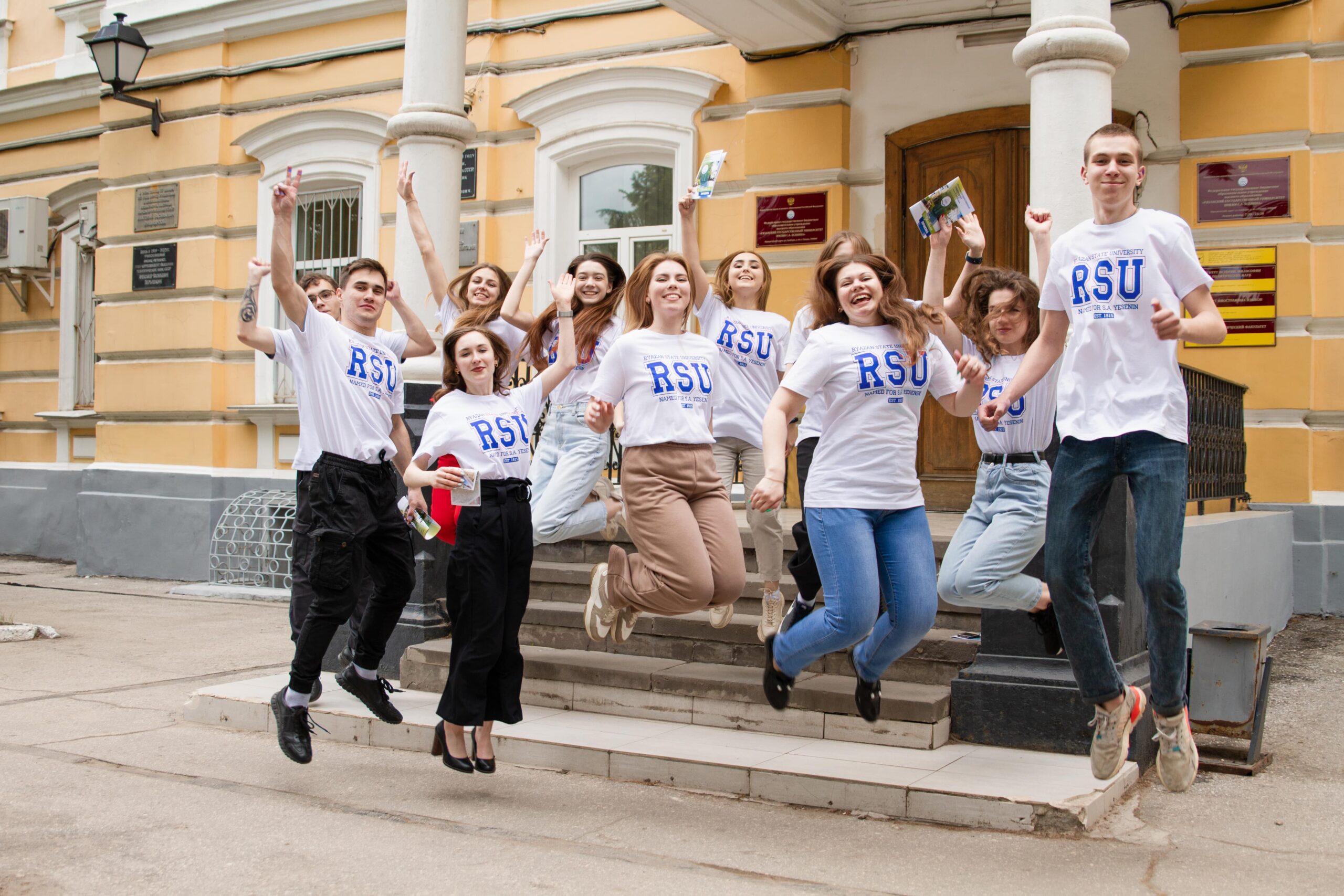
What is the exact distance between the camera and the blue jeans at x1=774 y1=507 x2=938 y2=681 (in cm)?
470

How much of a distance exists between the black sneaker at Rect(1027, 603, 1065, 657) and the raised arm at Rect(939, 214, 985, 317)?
4.53 feet

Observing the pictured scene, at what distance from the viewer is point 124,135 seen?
13367 millimetres

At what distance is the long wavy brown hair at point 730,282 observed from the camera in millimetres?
6375

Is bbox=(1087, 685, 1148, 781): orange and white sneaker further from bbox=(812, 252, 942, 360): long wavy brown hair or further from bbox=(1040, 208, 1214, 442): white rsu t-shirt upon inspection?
bbox=(812, 252, 942, 360): long wavy brown hair

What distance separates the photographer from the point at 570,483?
250 inches

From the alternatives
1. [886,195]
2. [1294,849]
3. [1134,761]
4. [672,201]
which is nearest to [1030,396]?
[1134,761]

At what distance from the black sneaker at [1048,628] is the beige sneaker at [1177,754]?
1032 mm

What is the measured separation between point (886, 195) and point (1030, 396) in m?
4.87

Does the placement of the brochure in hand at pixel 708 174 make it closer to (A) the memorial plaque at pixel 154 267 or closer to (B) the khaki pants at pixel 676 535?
(B) the khaki pants at pixel 676 535

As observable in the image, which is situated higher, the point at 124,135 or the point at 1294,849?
the point at 124,135

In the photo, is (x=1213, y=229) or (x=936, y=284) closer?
(x=936, y=284)

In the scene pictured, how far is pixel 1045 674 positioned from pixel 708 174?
2703 millimetres

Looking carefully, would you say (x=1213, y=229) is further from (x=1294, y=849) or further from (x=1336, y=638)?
(x=1294, y=849)

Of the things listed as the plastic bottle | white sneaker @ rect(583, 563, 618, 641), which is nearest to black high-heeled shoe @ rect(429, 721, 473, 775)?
the plastic bottle
